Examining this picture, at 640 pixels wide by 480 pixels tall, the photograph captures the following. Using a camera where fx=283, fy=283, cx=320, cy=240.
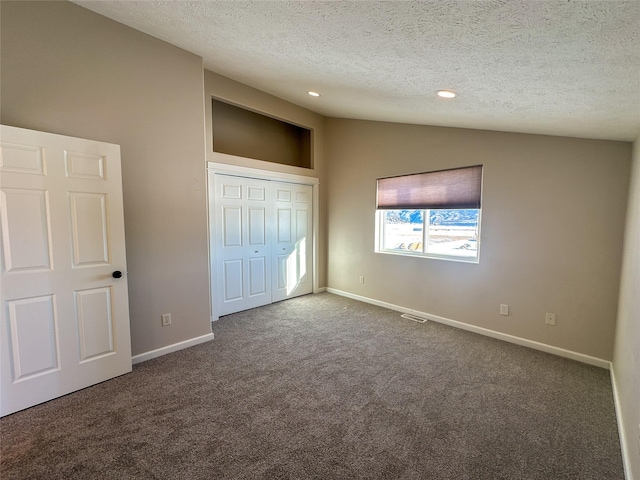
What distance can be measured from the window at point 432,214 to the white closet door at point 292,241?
126cm

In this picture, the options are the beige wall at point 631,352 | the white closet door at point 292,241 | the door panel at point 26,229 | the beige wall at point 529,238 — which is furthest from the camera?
the white closet door at point 292,241

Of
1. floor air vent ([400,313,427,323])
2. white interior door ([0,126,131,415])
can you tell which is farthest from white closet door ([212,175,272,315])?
floor air vent ([400,313,427,323])

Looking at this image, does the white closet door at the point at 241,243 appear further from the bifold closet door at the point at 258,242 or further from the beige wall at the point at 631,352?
the beige wall at the point at 631,352

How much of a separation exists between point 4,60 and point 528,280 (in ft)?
15.9

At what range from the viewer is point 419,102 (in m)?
2.59

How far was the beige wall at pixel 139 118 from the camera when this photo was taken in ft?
6.87

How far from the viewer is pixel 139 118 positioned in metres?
2.61

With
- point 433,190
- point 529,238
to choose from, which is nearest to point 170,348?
point 433,190

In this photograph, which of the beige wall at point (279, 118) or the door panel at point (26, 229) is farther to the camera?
the beige wall at point (279, 118)

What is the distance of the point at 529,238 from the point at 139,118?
4036mm

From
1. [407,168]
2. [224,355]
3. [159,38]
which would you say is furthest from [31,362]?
[407,168]

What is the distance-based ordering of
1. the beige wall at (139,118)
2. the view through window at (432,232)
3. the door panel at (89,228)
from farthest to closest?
the view through window at (432,232), the door panel at (89,228), the beige wall at (139,118)

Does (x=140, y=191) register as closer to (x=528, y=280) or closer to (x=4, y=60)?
(x=4, y=60)

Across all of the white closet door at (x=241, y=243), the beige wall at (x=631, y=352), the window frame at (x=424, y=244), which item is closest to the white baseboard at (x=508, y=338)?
the beige wall at (x=631, y=352)
